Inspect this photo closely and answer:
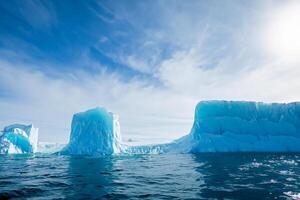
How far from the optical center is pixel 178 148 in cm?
5375

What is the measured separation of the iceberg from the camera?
66250 millimetres

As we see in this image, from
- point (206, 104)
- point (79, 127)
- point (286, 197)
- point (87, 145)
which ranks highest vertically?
point (206, 104)

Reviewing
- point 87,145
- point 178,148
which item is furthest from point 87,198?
point 87,145

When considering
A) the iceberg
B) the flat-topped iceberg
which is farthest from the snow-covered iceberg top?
the iceberg

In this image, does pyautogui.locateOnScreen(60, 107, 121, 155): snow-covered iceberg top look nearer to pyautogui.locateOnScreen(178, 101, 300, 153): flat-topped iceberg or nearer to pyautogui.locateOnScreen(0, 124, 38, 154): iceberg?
pyautogui.locateOnScreen(178, 101, 300, 153): flat-topped iceberg

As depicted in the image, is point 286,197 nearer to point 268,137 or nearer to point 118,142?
point 268,137

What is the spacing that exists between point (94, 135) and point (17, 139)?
2734 cm

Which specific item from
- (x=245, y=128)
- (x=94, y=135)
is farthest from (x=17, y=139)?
(x=245, y=128)

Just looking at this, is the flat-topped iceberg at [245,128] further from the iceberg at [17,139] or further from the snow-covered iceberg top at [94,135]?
the iceberg at [17,139]

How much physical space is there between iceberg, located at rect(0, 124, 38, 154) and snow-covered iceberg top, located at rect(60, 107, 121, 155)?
18555mm

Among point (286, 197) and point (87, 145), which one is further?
point (87, 145)

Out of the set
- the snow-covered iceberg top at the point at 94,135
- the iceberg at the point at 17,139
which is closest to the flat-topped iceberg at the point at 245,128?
the snow-covered iceberg top at the point at 94,135

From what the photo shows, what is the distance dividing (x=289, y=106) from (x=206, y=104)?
54.6ft

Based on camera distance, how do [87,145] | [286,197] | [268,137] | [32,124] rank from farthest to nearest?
[32,124]
[87,145]
[268,137]
[286,197]
